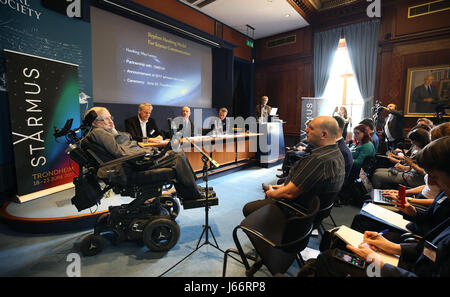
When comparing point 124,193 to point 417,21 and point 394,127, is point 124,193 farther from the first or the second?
point 417,21

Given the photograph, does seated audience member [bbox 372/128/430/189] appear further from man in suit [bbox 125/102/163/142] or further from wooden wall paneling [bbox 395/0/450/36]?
wooden wall paneling [bbox 395/0/450/36]

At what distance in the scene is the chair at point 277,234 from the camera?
4.07ft

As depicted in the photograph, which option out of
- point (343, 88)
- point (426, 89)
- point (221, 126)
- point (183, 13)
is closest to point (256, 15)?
point (183, 13)

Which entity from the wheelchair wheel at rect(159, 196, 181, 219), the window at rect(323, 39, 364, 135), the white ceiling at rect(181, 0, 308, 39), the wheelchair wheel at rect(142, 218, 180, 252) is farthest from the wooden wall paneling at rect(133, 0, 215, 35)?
the wheelchair wheel at rect(142, 218, 180, 252)

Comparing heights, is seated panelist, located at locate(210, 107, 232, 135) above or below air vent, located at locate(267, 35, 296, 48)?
below

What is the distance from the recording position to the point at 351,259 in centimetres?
110

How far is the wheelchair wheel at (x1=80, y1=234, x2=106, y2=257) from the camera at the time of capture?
6.62 feet

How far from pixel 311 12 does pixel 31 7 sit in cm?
645

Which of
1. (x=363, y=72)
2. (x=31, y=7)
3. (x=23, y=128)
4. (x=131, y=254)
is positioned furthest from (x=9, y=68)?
(x=363, y=72)

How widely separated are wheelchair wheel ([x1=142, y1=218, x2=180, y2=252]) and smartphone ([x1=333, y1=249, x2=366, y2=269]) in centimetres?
147

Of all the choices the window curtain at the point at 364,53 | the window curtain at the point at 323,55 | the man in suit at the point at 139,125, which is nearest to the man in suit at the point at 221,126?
the man in suit at the point at 139,125

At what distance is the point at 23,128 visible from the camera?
296 cm

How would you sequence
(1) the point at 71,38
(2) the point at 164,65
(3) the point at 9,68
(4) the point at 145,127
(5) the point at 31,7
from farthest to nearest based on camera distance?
1. (2) the point at 164,65
2. (4) the point at 145,127
3. (1) the point at 71,38
4. (5) the point at 31,7
5. (3) the point at 9,68
